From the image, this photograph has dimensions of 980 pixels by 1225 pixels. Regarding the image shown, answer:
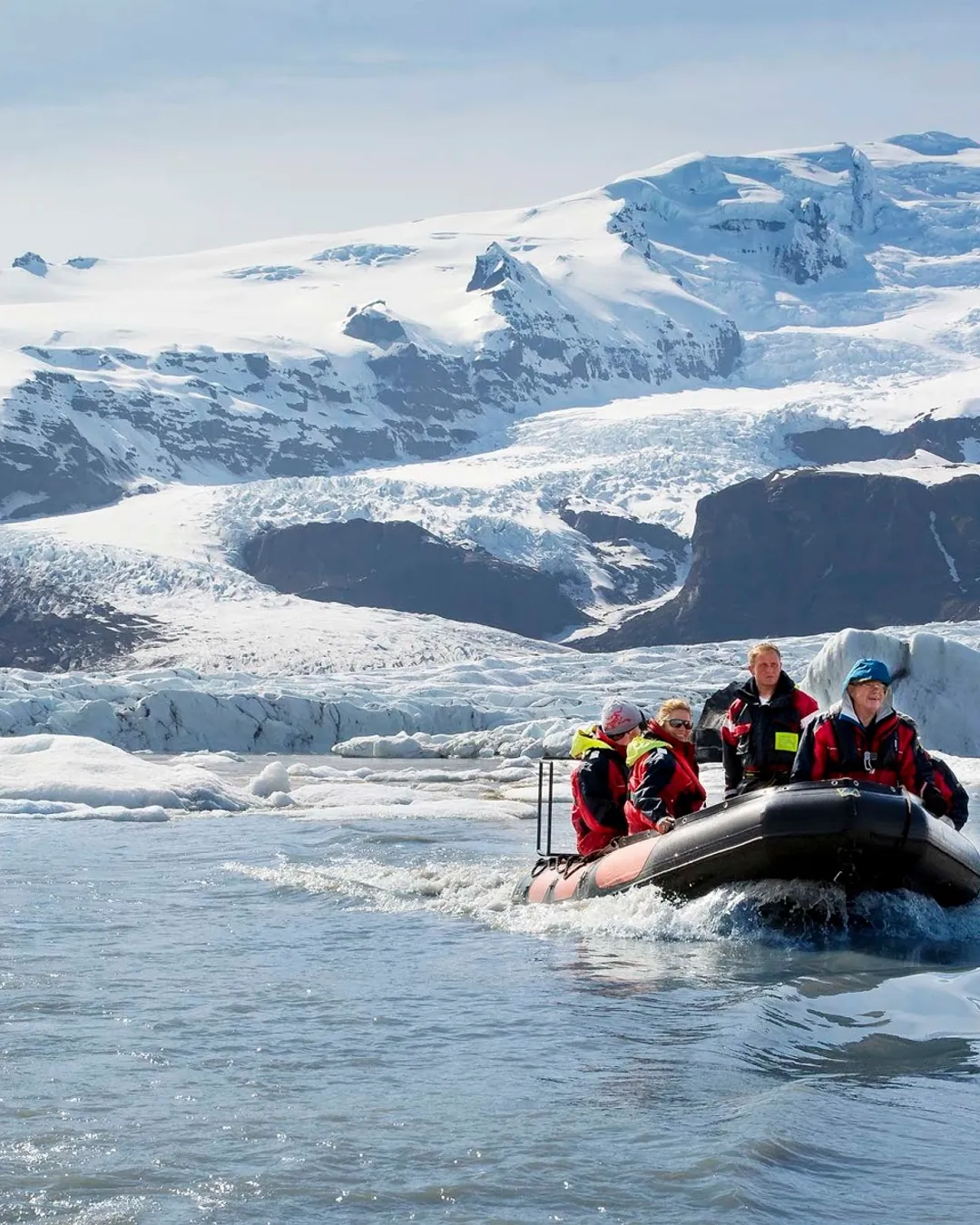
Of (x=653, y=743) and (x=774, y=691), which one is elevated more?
(x=774, y=691)

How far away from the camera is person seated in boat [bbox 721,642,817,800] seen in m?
12.0

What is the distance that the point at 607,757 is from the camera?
13.7 m

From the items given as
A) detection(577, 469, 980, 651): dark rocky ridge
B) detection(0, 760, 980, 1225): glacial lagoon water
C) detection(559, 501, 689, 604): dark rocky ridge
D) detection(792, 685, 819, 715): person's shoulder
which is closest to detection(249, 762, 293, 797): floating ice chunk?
detection(0, 760, 980, 1225): glacial lagoon water

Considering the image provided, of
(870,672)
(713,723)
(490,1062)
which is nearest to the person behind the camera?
(490,1062)

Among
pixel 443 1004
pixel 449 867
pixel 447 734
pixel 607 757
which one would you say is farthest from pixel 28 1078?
pixel 447 734

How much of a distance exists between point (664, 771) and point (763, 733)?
92 centimetres

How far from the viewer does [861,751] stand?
38.2ft

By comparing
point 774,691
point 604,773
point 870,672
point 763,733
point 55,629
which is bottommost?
point 55,629

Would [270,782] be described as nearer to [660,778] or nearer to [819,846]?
[660,778]

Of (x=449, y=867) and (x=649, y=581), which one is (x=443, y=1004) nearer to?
(x=449, y=867)

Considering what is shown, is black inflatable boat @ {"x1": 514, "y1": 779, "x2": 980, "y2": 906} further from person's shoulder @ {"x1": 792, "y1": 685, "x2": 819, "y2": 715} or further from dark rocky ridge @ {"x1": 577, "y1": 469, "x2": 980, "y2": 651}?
dark rocky ridge @ {"x1": 577, "y1": 469, "x2": 980, "y2": 651}

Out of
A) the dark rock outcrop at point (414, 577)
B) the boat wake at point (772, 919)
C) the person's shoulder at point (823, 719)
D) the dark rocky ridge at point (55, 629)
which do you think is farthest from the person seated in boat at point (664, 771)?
the dark rock outcrop at point (414, 577)

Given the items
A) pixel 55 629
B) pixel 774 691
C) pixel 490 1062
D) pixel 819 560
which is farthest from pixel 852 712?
pixel 819 560

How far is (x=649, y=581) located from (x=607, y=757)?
611ft
